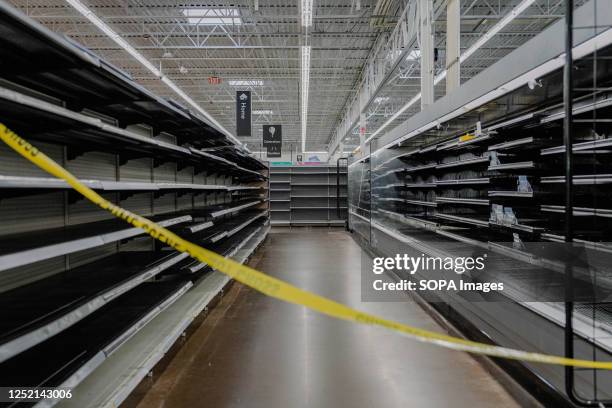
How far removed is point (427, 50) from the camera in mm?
5367

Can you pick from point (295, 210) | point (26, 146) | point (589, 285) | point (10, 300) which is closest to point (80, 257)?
point (10, 300)

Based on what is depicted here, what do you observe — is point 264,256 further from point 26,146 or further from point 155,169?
point 26,146

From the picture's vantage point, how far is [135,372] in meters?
2.22

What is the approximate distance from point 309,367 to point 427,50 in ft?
14.8

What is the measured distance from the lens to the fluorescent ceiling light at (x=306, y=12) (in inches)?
274

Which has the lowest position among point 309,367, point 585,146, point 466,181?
point 309,367

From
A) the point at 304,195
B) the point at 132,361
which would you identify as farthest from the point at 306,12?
the point at 304,195

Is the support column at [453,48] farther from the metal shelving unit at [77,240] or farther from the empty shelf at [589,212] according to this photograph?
the metal shelving unit at [77,240]

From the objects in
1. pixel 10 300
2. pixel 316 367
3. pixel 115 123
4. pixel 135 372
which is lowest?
pixel 316 367

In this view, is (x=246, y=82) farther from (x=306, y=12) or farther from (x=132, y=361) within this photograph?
(x=132, y=361)

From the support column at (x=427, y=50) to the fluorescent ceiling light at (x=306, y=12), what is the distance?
233 centimetres

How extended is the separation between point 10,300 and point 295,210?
1171cm

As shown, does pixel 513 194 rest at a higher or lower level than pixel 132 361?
higher

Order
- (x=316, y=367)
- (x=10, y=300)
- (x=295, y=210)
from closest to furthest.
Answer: (x=10, y=300) → (x=316, y=367) → (x=295, y=210)
